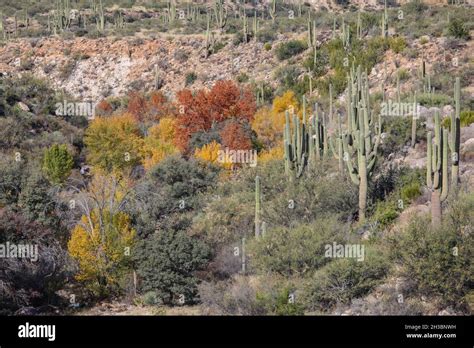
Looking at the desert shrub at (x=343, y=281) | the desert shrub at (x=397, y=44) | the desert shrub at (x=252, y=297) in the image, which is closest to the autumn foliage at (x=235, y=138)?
the desert shrub at (x=397, y=44)

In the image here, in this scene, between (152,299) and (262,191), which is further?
(262,191)

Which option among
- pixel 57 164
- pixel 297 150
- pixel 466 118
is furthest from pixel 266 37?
pixel 297 150

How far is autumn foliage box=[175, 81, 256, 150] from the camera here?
130 feet

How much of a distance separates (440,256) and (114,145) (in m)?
22.7

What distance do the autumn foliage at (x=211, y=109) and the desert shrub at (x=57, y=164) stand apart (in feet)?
24.0

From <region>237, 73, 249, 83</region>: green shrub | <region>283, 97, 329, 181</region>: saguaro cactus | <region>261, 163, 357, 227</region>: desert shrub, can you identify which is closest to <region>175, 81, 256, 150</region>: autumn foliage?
<region>237, 73, 249, 83</region>: green shrub

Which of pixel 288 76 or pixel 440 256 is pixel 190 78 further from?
pixel 440 256

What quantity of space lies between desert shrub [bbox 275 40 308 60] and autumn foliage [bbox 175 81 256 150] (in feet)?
41.8

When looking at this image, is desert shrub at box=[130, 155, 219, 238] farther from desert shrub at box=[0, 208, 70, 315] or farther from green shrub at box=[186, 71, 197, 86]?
green shrub at box=[186, 71, 197, 86]

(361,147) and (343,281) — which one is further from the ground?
(361,147)

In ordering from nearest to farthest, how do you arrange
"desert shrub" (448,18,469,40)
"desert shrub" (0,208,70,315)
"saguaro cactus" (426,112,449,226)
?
"desert shrub" (0,208,70,315) → "saguaro cactus" (426,112,449,226) → "desert shrub" (448,18,469,40)

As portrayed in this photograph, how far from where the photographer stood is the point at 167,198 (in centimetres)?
2742

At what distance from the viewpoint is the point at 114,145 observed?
3716cm
